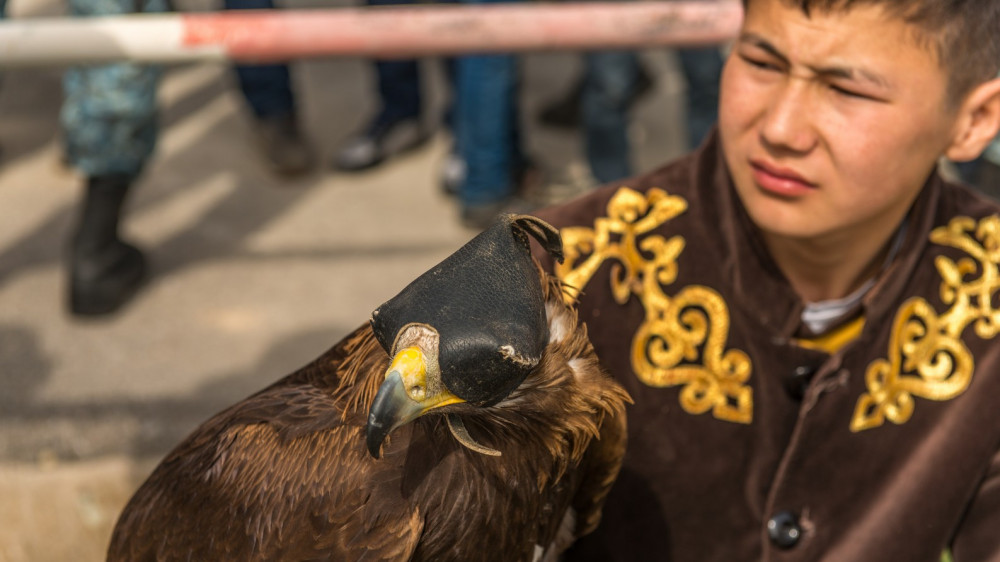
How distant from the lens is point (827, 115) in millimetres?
1838

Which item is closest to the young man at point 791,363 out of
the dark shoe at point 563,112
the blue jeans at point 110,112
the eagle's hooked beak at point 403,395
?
the eagle's hooked beak at point 403,395

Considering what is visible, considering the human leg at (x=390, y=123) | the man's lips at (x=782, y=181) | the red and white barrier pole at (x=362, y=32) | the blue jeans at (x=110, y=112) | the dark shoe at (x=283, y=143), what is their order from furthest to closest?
the human leg at (x=390, y=123)
the dark shoe at (x=283, y=143)
the blue jeans at (x=110, y=112)
the red and white barrier pole at (x=362, y=32)
the man's lips at (x=782, y=181)

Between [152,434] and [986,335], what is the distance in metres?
2.56

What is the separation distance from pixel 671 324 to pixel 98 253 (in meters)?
2.63

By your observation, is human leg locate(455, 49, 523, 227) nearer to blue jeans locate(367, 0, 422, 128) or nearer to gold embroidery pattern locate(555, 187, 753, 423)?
blue jeans locate(367, 0, 422, 128)

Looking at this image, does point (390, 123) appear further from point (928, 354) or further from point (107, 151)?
point (928, 354)

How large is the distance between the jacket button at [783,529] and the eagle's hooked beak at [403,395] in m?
1.05

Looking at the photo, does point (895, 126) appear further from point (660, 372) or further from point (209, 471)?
point (209, 471)

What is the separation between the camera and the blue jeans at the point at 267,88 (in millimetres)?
4891

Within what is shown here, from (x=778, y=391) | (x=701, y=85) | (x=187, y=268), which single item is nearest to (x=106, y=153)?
(x=187, y=268)

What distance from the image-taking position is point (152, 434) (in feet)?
11.5

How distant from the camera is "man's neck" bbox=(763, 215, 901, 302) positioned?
2.12 meters

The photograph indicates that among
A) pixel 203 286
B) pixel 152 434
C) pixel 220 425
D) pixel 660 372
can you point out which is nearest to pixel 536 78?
pixel 203 286

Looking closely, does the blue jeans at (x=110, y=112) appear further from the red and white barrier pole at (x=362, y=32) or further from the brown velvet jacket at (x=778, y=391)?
the brown velvet jacket at (x=778, y=391)
